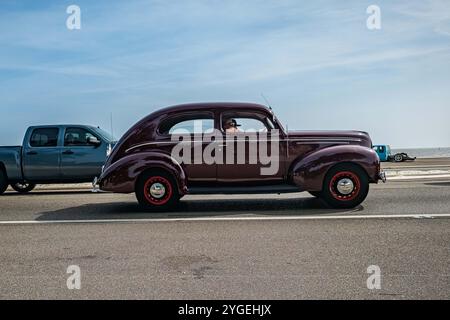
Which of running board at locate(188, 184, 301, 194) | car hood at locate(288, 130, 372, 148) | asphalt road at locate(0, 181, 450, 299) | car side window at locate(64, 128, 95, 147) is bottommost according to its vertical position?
asphalt road at locate(0, 181, 450, 299)

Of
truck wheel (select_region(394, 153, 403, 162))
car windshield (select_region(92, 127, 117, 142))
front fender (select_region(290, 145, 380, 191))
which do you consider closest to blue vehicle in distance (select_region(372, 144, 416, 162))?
truck wheel (select_region(394, 153, 403, 162))

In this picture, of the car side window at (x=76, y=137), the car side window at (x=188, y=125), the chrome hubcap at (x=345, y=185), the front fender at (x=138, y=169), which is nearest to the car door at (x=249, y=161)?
the car side window at (x=188, y=125)

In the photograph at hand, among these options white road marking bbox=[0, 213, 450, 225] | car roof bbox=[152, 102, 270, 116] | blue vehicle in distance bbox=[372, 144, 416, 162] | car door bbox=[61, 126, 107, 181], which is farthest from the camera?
blue vehicle in distance bbox=[372, 144, 416, 162]

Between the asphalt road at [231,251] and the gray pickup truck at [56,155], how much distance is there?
11.2 ft

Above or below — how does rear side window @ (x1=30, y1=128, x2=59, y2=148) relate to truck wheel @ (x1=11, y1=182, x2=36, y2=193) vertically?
above

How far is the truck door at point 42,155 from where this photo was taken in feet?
40.4

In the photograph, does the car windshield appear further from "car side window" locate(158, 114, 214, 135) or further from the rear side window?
"car side window" locate(158, 114, 214, 135)

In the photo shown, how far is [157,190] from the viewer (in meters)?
8.09

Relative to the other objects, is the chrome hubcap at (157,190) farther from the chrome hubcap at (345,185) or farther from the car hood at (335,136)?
the chrome hubcap at (345,185)

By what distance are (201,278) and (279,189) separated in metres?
4.00

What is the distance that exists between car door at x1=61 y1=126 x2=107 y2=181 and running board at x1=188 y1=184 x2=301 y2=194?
4.98 meters

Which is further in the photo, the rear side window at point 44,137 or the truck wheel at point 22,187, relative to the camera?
the truck wheel at point 22,187

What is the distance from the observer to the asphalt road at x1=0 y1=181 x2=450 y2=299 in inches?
154
